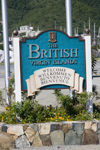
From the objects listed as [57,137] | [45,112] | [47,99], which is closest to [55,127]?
[57,137]

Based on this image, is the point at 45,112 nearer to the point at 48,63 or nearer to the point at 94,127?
the point at 48,63

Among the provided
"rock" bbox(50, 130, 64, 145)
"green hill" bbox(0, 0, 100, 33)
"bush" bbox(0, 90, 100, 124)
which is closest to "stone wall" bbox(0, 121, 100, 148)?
"rock" bbox(50, 130, 64, 145)

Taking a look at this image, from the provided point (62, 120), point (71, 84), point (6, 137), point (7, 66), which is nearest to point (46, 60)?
point (71, 84)

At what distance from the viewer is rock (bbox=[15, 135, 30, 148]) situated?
8.24 m

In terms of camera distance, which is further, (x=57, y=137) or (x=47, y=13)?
(x=47, y=13)

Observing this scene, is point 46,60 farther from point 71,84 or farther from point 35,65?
point 71,84

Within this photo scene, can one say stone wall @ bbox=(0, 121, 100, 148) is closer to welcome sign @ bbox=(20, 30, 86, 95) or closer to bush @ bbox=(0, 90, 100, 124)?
bush @ bbox=(0, 90, 100, 124)

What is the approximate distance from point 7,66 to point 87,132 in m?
4.75

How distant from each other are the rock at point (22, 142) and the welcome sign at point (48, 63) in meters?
1.36

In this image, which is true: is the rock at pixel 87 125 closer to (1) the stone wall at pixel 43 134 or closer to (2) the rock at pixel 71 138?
(1) the stone wall at pixel 43 134

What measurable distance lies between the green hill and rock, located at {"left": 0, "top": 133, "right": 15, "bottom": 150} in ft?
393

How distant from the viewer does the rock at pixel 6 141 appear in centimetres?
809

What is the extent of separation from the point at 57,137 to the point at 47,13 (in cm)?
13615

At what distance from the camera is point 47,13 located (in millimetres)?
142125
